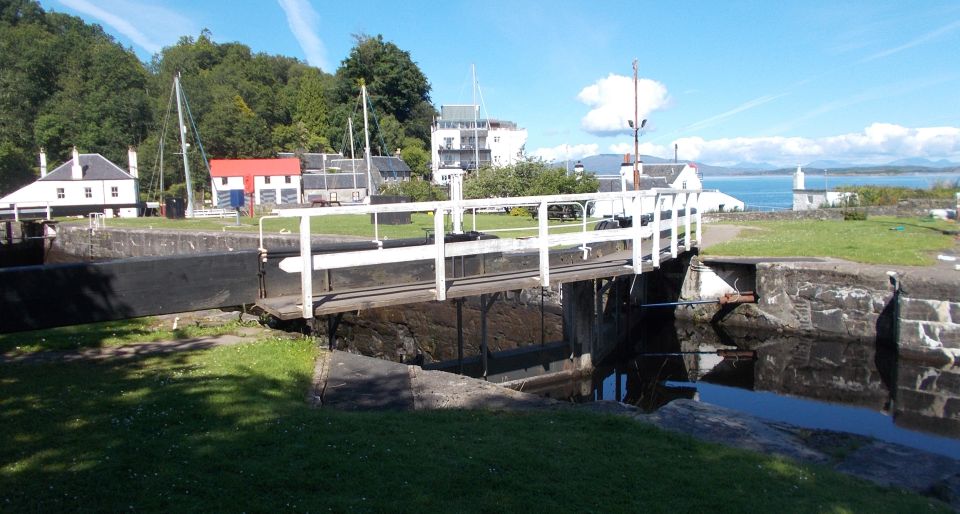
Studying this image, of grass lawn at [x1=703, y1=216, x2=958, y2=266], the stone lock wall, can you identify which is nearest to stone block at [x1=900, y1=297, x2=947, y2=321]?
grass lawn at [x1=703, y1=216, x2=958, y2=266]

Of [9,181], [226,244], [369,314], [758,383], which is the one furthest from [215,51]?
[758,383]

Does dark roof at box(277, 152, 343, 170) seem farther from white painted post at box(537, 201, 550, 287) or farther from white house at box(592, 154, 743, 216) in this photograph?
white painted post at box(537, 201, 550, 287)

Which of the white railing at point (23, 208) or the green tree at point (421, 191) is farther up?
the green tree at point (421, 191)

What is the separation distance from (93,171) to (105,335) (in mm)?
60298

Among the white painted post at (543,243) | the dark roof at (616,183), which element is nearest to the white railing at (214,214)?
the dark roof at (616,183)

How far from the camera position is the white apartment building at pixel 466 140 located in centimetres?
10512

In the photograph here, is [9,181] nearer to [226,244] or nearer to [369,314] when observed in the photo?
[226,244]

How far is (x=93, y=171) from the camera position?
200 ft

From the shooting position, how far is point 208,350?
8.25 m

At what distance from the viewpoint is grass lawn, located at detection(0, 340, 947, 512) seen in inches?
171

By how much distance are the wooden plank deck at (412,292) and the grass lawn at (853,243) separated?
9688 mm

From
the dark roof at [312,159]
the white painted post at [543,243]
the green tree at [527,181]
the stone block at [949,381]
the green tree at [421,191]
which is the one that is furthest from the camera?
the dark roof at [312,159]

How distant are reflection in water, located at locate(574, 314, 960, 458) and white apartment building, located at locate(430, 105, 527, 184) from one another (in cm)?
8335

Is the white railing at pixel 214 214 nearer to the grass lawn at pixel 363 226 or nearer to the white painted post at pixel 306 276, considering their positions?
the grass lawn at pixel 363 226
